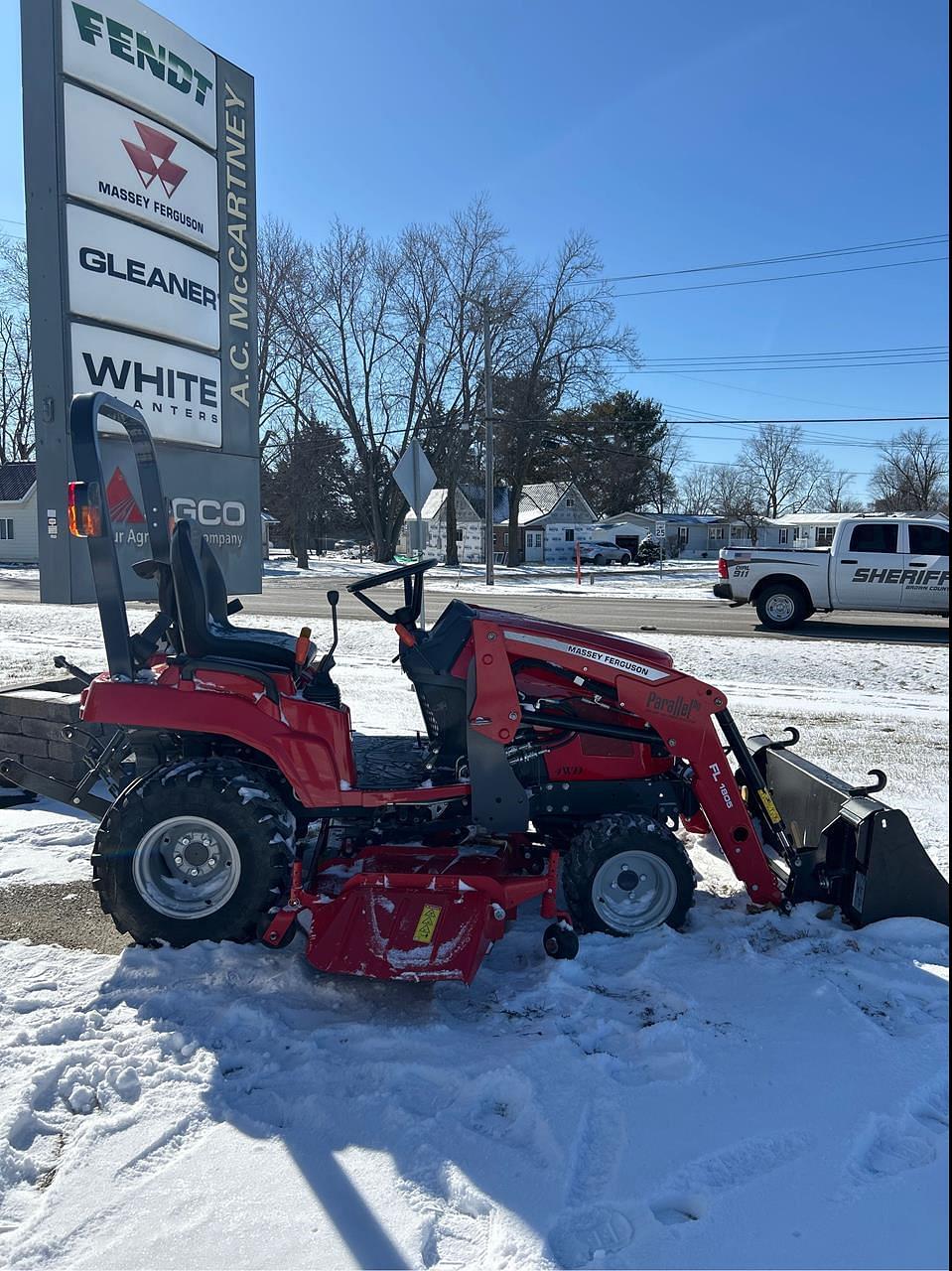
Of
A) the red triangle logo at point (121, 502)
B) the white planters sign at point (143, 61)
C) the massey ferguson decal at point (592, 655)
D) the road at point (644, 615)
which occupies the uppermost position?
the white planters sign at point (143, 61)

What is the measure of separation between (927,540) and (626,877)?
41.6 ft

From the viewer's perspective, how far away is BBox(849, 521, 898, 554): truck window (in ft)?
47.0

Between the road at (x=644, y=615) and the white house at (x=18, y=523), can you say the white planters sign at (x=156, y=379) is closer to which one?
the road at (x=644, y=615)

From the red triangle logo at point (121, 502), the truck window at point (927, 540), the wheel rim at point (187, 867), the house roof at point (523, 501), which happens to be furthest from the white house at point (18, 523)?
the wheel rim at point (187, 867)

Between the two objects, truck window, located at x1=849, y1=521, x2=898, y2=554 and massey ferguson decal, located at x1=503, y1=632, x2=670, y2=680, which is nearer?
massey ferguson decal, located at x1=503, y1=632, x2=670, y2=680

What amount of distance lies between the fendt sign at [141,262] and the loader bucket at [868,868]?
4.26 metres

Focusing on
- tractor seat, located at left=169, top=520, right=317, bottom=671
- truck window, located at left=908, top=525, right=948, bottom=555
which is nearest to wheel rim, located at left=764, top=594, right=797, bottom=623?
truck window, located at left=908, top=525, right=948, bottom=555

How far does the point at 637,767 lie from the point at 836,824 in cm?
86

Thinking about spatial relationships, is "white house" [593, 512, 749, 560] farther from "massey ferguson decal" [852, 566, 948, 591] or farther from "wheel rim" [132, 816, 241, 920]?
"wheel rim" [132, 816, 241, 920]

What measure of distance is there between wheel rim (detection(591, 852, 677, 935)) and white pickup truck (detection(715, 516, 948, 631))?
11487 mm

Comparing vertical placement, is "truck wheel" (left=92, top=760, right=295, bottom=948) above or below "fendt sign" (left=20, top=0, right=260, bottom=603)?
below

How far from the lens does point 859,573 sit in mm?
14344

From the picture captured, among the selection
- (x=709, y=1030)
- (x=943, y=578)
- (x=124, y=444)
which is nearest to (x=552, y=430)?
(x=943, y=578)

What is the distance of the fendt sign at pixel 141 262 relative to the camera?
5.61 metres
